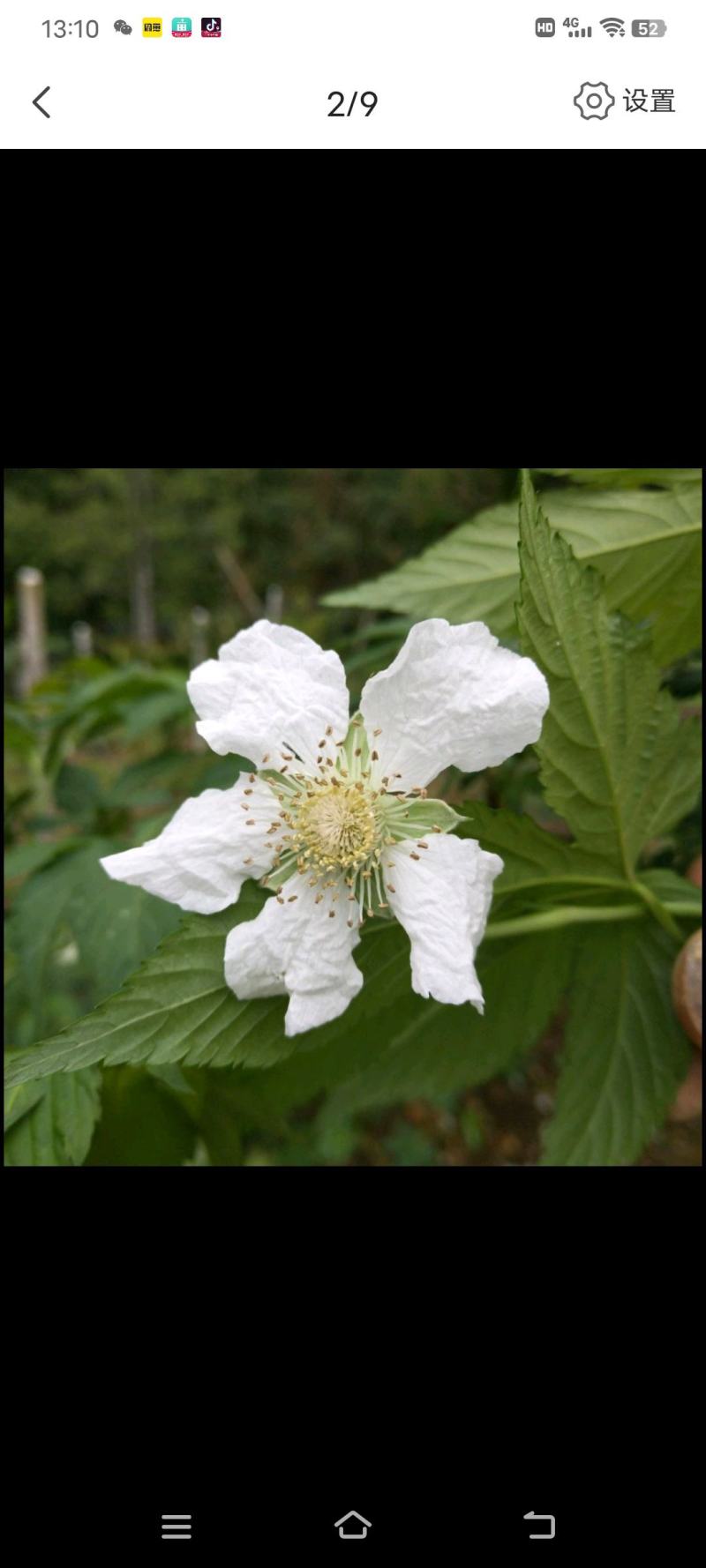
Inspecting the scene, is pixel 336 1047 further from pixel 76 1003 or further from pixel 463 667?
pixel 76 1003

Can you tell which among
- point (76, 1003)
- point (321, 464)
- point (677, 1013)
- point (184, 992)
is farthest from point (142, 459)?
point (76, 1003)

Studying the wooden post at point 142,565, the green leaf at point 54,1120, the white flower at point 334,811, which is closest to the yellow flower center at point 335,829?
the white flower at point 334,811

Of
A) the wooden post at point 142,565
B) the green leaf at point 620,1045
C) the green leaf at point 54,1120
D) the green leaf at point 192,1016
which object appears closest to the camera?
the green leaf at point 192,1016

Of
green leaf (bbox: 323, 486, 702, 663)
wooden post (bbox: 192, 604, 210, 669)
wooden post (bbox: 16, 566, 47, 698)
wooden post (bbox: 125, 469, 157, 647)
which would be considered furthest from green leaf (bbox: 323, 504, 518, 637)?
wooden post (bbox: 125, 469, 157, 647)

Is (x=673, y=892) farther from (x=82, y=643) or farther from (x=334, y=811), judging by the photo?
(x=82, y=643)
